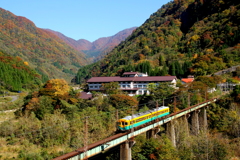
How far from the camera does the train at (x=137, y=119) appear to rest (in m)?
25.5

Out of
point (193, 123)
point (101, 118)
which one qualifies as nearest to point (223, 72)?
point (193, 123)

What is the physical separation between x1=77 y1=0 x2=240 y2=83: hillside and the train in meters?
46.7

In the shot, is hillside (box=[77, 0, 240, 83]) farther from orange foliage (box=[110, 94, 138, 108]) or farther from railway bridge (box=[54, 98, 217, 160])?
orange foliage (box=[110, 94, 138, 108])

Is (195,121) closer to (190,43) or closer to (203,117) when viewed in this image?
(203,117)

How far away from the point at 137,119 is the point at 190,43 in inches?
3792

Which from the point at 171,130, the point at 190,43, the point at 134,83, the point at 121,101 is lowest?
the point at 171,130

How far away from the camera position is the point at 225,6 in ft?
404

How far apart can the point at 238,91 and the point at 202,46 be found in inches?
2687

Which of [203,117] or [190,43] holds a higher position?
[190,43]

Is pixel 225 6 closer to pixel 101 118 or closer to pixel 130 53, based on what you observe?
pixel 130 53

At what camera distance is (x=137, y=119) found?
27.5 m

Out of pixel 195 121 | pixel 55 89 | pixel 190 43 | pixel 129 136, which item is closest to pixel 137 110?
pixel 195 121

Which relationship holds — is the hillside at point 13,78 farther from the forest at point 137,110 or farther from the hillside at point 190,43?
the hillside at point 190,43

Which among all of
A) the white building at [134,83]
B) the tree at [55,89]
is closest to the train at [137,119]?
the tree at [55,89]
